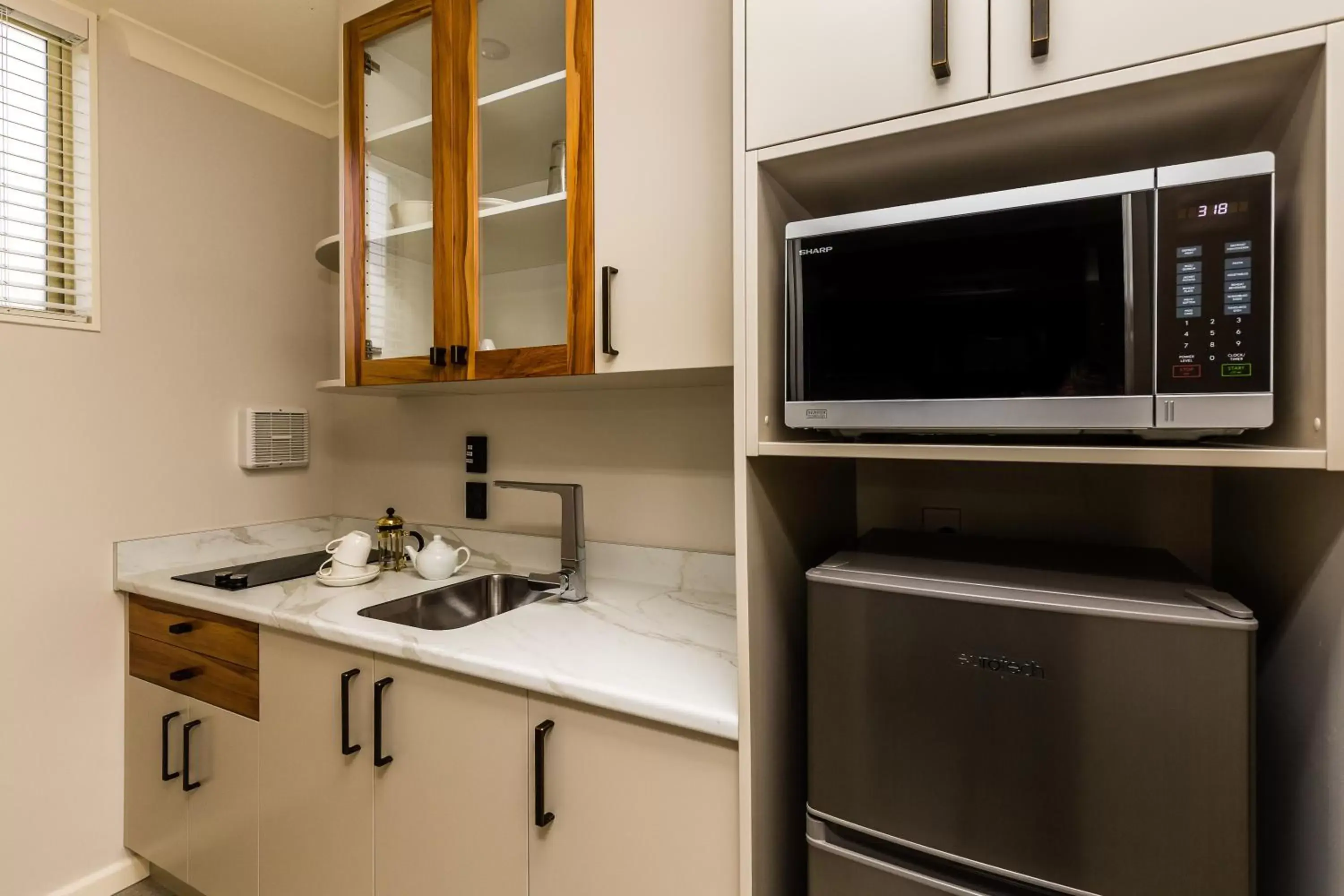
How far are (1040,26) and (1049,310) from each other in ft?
1.07

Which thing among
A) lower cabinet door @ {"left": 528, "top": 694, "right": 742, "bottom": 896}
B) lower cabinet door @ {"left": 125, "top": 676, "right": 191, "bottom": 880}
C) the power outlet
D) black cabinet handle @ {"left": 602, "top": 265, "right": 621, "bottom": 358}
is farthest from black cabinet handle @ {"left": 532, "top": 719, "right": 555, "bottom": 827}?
lower cabinet door @ {"left": 125, "top": 676, "right": 191, "bottom": 880}

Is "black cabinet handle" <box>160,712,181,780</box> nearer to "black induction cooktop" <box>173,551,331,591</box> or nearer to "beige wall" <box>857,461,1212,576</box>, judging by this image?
"black induction cooktop" <box>173,551,331,591</box>

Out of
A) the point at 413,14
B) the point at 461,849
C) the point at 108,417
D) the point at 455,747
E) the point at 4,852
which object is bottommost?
the point at 4,852

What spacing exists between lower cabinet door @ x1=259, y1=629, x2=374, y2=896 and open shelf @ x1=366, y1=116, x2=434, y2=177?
119 cm

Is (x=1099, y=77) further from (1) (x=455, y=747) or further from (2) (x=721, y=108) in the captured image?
(1) (x=455, y=747)

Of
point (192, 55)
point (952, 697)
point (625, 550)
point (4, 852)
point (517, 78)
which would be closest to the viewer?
point (952, 697)

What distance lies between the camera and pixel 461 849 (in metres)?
1.17

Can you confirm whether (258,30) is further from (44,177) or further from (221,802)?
(221,802)

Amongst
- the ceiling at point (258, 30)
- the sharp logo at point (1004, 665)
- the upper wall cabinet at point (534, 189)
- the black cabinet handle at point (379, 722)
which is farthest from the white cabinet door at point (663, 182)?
the ceiling at point (258, 30)

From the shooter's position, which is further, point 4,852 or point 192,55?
point 192,55

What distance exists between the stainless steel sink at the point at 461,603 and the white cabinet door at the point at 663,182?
811mm

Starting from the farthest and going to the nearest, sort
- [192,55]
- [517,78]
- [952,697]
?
[192,55] < [517,78] < [952,697]

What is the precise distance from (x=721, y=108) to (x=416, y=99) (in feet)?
2.96

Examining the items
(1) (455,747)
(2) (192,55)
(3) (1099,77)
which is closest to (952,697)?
(3) (1099,77)
